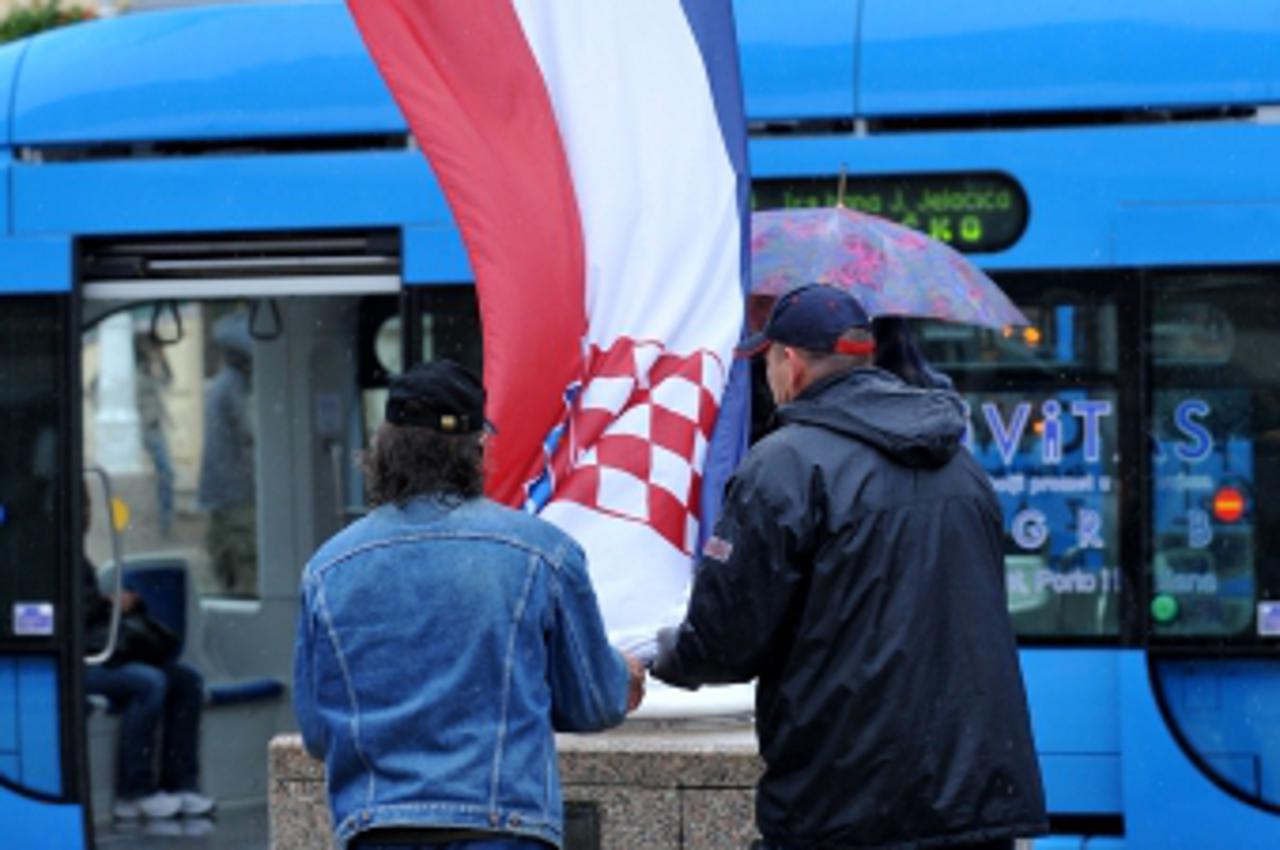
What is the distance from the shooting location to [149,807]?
30.7 feet

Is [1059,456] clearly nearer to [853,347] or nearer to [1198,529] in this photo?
[1198,529]

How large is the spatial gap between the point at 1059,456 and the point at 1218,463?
1.59ft

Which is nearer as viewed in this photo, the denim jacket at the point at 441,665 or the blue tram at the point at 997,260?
the denim jacket at the point at 441,665

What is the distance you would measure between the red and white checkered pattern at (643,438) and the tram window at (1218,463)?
2.49 meters

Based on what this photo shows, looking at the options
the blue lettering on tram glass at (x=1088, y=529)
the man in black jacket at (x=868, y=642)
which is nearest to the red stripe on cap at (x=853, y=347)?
the man in black jacket at (x=868, y=642)

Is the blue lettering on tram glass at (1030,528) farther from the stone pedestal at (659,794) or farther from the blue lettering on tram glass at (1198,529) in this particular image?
the stone pedestal at (659,794)

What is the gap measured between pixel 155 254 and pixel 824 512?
474 centimetres

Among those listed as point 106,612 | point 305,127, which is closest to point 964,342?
point 305,127

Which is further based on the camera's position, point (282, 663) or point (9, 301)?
point (282, 663)

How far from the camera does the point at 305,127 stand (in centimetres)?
794

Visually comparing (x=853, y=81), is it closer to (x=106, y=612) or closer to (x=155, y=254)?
(x=155, y=254)

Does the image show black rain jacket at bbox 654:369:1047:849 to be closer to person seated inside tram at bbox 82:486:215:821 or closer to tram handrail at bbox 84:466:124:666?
tram handrail at bbox 84:466:124:666

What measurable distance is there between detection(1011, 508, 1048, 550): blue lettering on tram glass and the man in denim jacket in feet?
12.4

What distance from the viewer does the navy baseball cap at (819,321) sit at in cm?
403
